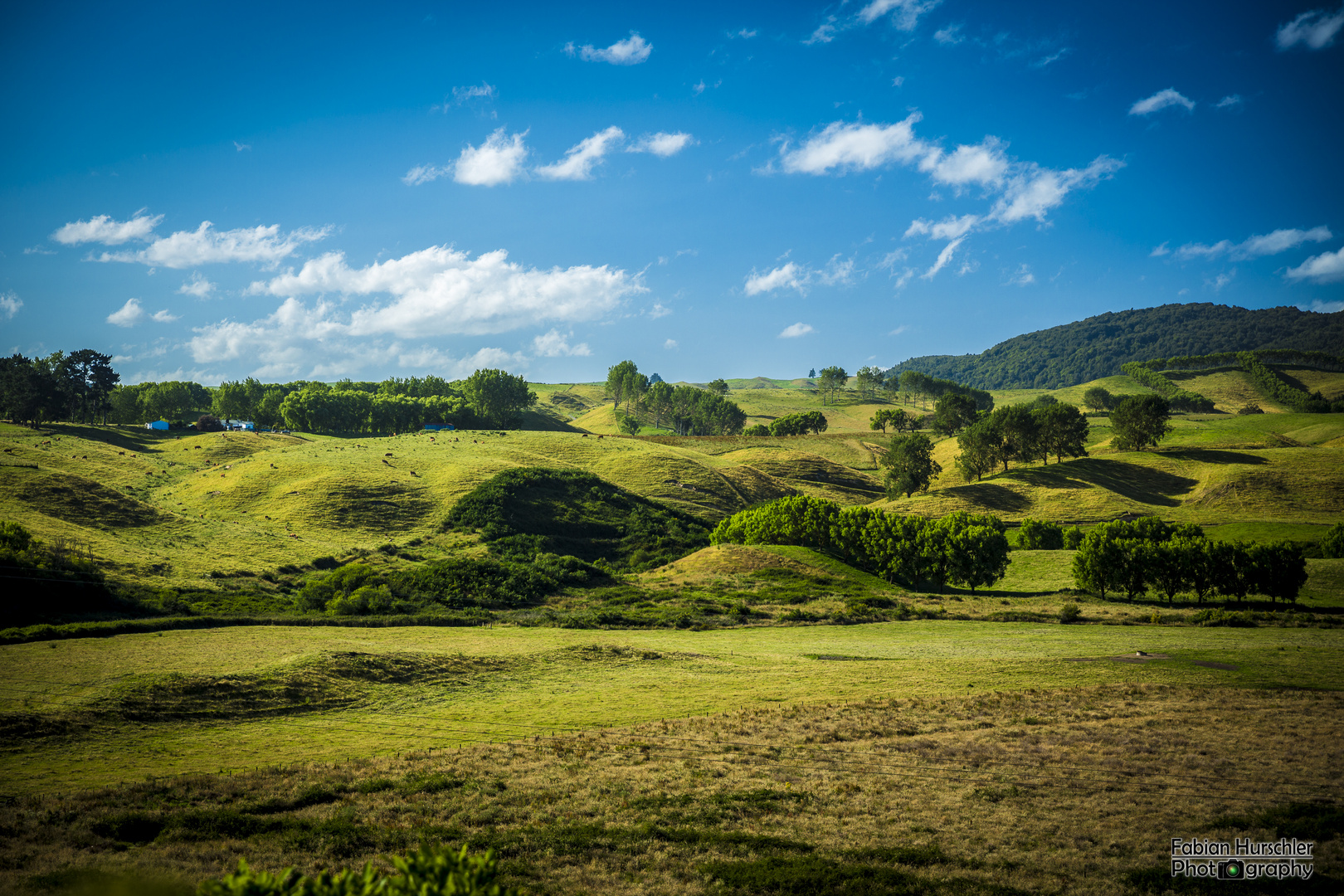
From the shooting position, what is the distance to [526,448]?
13812 cm

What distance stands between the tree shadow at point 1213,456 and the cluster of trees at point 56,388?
20532 cm

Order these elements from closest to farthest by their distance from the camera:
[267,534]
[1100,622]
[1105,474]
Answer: [1100,622] < [267,534] < [1105,474]

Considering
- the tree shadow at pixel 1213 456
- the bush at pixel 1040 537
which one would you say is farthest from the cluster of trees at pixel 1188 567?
the tree shadow at pixel 1213 456

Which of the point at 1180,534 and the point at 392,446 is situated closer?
the point at 1180,534

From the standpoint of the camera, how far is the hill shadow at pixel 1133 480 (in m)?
118

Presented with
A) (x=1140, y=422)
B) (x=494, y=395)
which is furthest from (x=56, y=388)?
(x=1140, y=422)

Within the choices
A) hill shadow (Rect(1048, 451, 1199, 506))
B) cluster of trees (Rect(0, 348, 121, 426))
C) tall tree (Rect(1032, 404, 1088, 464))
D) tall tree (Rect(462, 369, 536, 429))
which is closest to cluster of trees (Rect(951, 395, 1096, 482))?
tall tree (Rect(1032, 404, 1088, 464))

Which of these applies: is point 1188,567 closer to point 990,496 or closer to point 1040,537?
point 1040,537

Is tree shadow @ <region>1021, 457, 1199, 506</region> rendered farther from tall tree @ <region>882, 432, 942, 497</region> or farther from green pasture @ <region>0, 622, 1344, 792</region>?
green pasture @ <region>0, 622, 1344, 792</region>

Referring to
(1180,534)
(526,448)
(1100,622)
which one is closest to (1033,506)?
(1180,534)

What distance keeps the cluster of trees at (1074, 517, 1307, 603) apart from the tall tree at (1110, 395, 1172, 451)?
79560mm

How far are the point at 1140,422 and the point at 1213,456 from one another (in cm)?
1516

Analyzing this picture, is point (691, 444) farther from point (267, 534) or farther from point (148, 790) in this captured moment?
point (148, 790)

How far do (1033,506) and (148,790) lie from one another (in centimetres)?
12735
